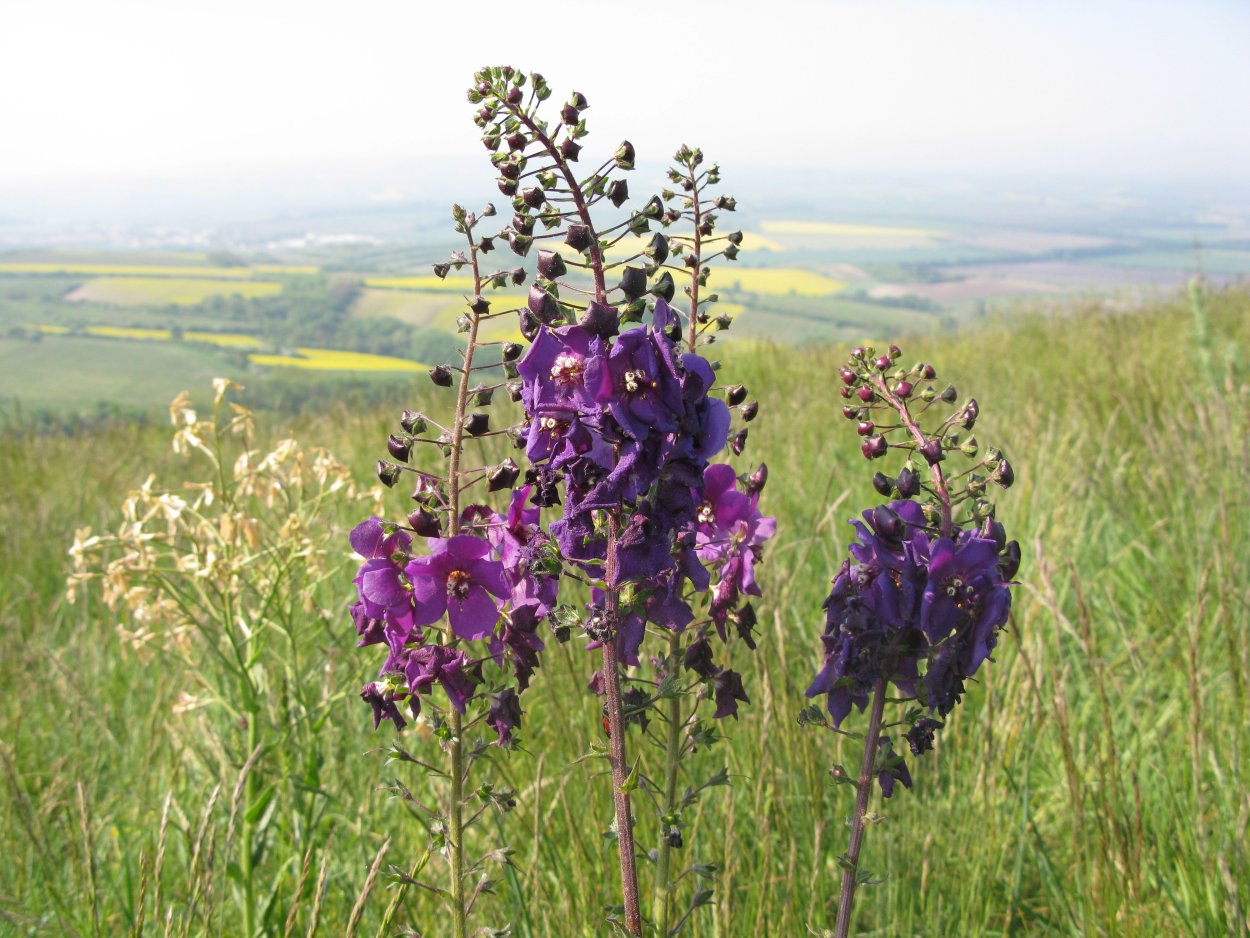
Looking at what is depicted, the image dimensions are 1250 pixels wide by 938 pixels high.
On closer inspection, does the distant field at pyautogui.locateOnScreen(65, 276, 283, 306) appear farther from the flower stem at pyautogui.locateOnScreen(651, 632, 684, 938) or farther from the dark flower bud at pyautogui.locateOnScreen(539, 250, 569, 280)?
the dark flower bud at pyautogui.locateOnScreen(539, 250, 569, 280)

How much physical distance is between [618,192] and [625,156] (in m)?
0.05

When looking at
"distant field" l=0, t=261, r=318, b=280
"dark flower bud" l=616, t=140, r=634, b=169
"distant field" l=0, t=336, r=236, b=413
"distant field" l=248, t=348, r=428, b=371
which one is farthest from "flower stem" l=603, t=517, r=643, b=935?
"distant field" l=0, t=261, r=318, b=280

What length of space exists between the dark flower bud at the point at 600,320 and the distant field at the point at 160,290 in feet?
125

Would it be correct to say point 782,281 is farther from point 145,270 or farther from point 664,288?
point 664,288

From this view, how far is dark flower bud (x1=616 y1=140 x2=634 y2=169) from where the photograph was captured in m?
1.36

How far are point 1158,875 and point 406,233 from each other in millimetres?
60002

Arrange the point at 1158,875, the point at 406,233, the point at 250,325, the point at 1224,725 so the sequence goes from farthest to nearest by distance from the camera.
Answer: the point at 406,233 < the point at 250,325 < the point at 1224,725 < the point at 1158,875

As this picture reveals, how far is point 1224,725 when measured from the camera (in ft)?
10.6

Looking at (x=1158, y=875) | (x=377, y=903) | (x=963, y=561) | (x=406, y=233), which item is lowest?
(x=377, y=903)

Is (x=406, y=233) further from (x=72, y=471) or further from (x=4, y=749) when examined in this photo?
(x=4, y=749)

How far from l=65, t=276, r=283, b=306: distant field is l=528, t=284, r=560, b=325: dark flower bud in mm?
38047

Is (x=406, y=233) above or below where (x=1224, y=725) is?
above

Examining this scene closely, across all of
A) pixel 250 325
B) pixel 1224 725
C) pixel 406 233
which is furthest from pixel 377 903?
pixel 406 233

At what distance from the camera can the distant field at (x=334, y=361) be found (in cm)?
2131
